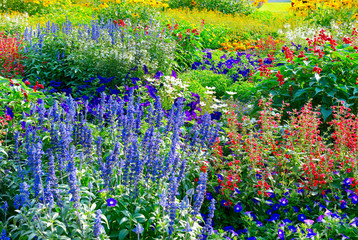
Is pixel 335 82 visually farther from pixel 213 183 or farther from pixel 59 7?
pixel 59 7

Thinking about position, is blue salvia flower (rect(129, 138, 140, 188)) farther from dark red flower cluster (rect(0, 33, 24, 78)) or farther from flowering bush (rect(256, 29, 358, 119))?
dark red flower cluster (rect(0, 33, 24, 78))

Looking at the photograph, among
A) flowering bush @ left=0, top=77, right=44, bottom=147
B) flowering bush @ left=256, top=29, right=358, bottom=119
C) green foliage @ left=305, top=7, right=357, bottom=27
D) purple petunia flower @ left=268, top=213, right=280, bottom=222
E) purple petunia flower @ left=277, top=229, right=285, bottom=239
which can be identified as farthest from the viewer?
green foliage @ left=305, top=7, right=357, bottom=27

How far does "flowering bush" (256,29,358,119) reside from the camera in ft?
16.4

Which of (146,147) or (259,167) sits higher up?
(146,147)

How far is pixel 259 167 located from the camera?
3.94m

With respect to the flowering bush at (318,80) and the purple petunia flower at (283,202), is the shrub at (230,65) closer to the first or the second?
the flowering bush at (318,80)

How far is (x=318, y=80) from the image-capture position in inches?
196

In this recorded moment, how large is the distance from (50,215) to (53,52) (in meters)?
4.80

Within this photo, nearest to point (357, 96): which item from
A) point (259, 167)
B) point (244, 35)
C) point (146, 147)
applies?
point (259, 167)

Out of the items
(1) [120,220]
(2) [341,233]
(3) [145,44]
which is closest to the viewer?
(1) [120,220]

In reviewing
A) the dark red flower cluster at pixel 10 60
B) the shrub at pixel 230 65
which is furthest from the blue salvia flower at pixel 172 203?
the shrub at pixel 230 65

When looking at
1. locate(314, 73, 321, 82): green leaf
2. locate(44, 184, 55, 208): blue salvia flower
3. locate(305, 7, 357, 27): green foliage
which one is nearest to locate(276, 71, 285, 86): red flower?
locate(314, 73, 321, 82): green leaf

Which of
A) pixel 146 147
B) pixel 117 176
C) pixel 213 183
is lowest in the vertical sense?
pixel 213 183

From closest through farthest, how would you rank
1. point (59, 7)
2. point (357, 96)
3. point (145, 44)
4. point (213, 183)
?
point (213, 183)
point (357, 96)
point (145, 44)
point (59, 7)
